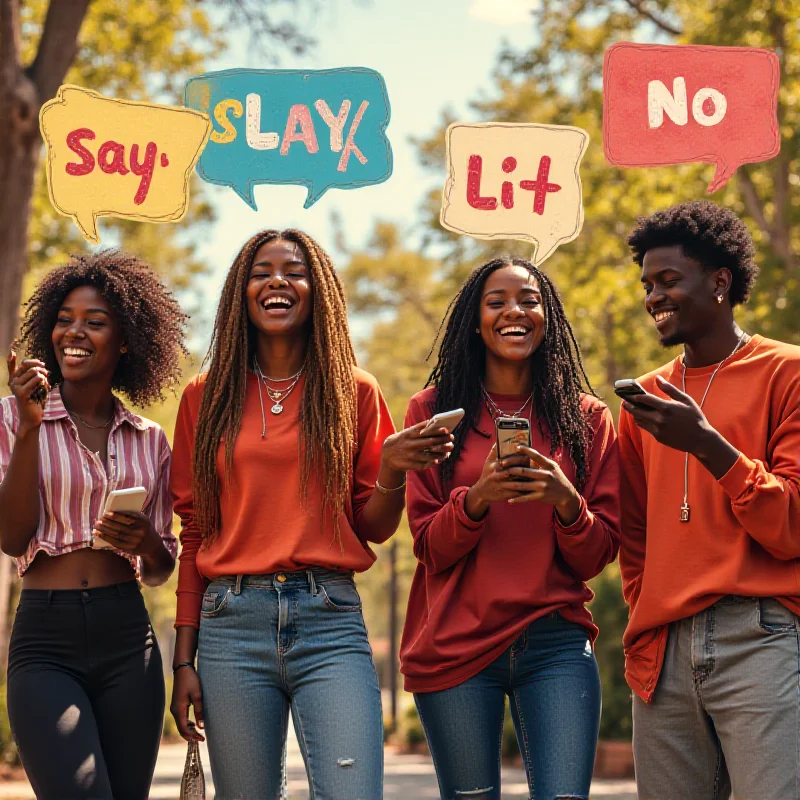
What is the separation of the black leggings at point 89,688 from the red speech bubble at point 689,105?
9.04ft

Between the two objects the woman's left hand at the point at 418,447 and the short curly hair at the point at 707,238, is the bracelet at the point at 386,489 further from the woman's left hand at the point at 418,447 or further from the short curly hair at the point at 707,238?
the short curly hair at the point at 707,238

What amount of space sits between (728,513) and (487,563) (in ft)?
2.73

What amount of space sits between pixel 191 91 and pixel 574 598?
2.69 metres

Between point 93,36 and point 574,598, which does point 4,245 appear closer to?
point 93,36

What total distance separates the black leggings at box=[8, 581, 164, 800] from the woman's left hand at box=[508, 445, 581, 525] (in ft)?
4.93

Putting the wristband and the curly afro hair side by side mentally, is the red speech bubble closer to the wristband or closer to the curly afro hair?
the wristband

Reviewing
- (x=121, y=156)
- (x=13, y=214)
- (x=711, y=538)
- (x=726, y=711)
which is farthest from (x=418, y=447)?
(x=13, y=214)

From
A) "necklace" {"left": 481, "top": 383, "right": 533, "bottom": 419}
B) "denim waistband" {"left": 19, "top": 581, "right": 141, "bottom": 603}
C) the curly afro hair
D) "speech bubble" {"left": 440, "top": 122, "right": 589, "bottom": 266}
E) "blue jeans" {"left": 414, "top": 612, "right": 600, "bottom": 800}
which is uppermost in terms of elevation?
"speech bubble" {"left": 440, "top": 122, "right": 589, "bottom": 266}

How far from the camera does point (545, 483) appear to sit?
391 centimetres

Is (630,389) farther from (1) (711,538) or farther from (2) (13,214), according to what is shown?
(2) (13,214)

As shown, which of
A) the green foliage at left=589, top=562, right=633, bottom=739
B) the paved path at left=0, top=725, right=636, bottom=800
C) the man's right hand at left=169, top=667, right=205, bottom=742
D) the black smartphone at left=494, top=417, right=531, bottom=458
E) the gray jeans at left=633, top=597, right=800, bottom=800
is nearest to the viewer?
the gray jeans at left=633, top=597, right=800, bottom=800

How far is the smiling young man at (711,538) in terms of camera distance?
12.5 ft

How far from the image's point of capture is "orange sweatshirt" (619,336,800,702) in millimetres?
3863

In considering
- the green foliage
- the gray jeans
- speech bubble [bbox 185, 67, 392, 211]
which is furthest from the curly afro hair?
the green foliage
